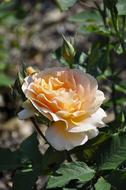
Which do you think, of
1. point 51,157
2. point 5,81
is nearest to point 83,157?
point 51,157

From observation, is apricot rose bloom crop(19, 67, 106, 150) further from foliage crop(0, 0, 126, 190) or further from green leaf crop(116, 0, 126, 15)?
green leaf crop(116, 0, 126, 15)

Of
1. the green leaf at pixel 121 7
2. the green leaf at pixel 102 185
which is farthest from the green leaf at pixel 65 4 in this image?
the green leaf at pixel 102 185

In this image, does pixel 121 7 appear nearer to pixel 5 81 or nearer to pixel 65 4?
pixel 65 4

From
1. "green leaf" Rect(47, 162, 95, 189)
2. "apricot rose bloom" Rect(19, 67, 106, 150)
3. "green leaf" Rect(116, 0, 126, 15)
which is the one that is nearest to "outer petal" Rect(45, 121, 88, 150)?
"apricot rose bloom" Rect(19, 67, 106, 150)

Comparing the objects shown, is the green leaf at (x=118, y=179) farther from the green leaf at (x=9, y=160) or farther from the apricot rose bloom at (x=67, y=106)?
the green leaf at (x=9, y=160)

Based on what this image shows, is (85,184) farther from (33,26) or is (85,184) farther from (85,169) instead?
(33,26)

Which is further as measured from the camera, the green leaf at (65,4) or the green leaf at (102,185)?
the green leaf at (65,4)
